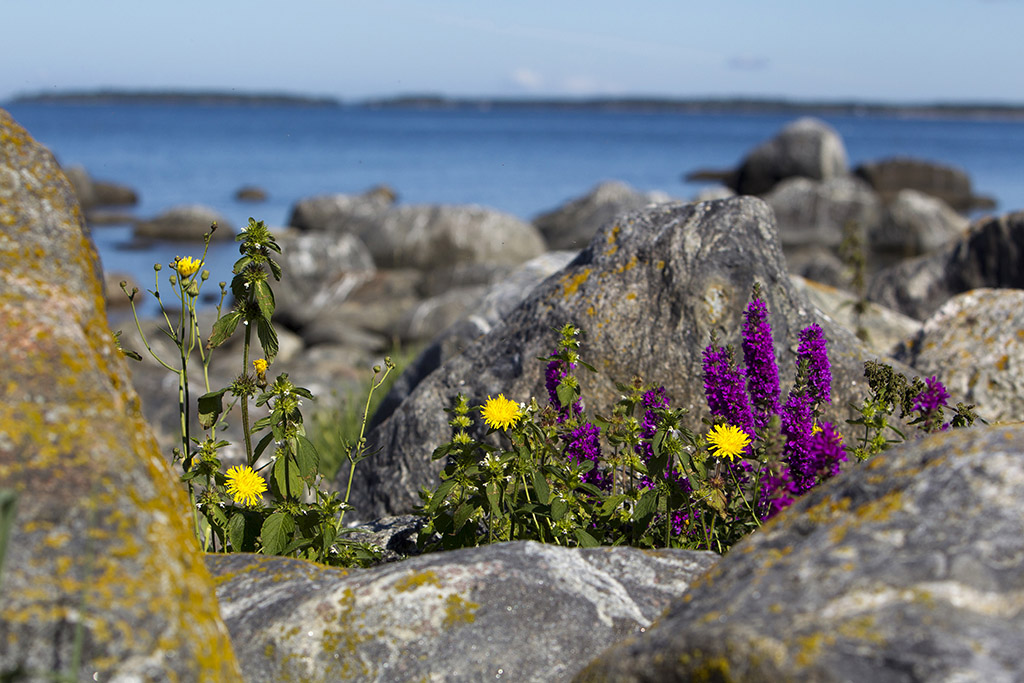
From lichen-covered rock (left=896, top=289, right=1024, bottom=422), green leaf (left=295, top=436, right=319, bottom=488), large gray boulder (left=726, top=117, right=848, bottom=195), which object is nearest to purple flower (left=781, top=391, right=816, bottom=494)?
green leaf (left=295, top=436, right=319, bottom=488)

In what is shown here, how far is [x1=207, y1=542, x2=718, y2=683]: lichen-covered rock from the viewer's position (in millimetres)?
2422

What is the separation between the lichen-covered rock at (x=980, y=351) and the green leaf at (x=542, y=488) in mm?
3182

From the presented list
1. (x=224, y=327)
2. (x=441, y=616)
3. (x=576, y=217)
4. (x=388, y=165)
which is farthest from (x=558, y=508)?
(x=388, y=165)

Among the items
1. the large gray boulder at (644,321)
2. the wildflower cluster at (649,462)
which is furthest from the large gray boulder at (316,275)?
the wildflower cluster at (649,462)

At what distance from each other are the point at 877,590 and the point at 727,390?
1.51 metres

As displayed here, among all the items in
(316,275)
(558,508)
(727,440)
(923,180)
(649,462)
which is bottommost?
(316,275)

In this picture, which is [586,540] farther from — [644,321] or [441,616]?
[644,321]

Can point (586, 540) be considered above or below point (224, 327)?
below

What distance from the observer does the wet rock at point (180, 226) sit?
31.1 meters

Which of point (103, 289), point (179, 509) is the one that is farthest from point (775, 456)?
point (103, 289)

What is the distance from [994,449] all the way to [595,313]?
2330mm

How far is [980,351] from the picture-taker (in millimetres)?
5488

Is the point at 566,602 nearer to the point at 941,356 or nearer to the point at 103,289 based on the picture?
the point at 103,289

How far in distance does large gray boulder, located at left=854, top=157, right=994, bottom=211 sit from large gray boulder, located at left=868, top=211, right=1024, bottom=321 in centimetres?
3433
